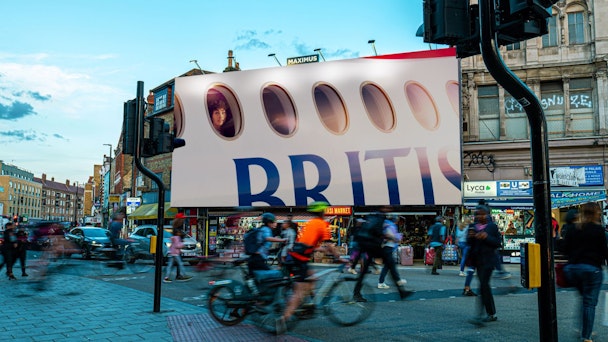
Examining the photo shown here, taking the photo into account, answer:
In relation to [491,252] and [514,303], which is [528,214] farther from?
[491,252]

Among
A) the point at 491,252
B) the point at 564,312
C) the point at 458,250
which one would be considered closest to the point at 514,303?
the point at 564,312

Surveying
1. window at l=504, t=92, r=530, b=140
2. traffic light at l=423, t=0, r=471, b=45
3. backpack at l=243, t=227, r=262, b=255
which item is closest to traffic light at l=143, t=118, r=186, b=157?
backpack at l=243, t=227, r=262, b=255

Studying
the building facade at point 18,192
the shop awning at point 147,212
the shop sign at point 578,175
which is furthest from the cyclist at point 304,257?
the building facade at point 18,192

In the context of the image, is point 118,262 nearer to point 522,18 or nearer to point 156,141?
point 156,141

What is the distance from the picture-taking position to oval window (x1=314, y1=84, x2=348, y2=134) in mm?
26708

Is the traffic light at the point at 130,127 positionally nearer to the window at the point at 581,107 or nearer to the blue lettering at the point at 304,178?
the blue lettering at the point at 304,178

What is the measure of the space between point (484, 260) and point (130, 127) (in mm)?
6089

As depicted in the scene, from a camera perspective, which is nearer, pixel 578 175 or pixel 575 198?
pixel 575 198

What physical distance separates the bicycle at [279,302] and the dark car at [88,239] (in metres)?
15.8

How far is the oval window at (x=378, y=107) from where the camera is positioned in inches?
1015

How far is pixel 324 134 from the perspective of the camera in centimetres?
2684

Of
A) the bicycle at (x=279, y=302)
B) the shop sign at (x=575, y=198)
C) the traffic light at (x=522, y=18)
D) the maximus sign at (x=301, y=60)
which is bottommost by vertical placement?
the bicycle at (x=279, y=302)

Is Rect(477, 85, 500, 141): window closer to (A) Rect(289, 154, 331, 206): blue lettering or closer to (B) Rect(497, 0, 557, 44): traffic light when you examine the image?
(A) Rect(289, 154, 331, 206): blue lettering

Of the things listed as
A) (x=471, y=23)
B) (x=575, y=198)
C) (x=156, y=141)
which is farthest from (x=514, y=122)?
(x=471, y=23)
